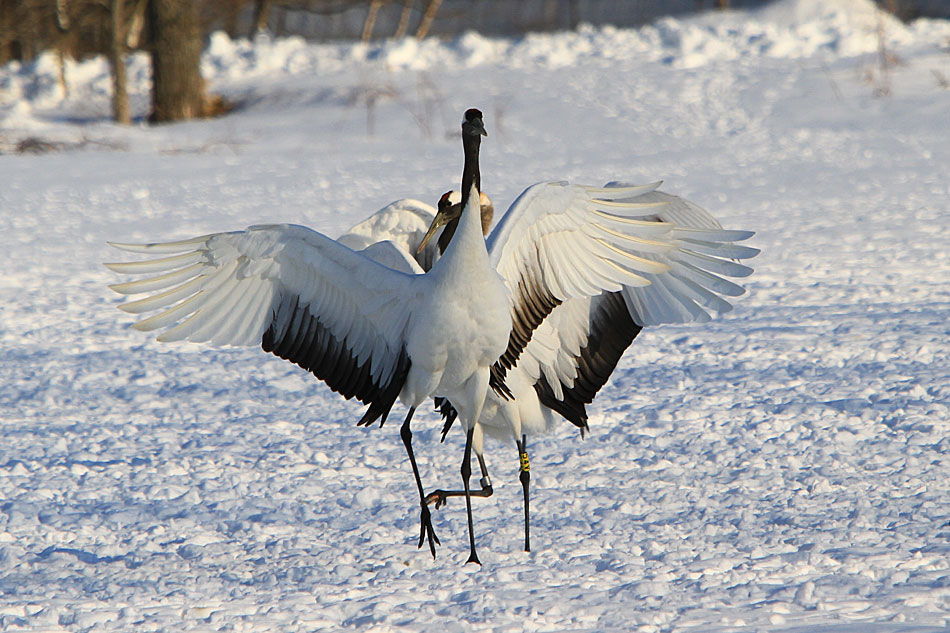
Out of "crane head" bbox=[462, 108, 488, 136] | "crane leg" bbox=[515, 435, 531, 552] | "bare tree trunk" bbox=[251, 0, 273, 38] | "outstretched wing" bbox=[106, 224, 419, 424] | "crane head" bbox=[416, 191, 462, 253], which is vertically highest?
"bare tree trunk" bbox=[251, 0, 273, 38]

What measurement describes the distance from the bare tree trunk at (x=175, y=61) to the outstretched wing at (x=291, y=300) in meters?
12.3

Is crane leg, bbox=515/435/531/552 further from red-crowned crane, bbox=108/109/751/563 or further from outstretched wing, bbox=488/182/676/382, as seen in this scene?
outstretched wing, bbox=488/182/676/382

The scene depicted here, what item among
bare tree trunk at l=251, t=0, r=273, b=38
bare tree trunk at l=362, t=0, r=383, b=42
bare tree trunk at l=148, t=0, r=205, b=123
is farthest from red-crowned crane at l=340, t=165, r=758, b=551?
bare tree trunk at l=251, t=0, r=273, b=38

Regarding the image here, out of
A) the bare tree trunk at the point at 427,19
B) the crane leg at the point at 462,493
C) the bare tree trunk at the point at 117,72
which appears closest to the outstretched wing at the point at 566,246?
the crane leg at the point at 462,493

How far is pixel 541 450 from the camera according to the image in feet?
16.8

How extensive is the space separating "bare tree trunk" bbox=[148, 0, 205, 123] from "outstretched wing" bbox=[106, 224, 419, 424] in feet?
40.3

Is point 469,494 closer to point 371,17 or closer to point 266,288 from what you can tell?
point 266,288

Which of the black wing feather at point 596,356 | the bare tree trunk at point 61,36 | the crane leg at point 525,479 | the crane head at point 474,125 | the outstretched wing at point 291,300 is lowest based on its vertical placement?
the crane leg at point 525,479

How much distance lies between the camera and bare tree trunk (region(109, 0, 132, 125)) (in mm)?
15665

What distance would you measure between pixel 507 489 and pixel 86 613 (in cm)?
187

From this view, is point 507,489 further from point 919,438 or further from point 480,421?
point 919,438

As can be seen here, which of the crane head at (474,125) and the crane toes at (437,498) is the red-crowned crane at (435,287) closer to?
the crane head at (474,125)

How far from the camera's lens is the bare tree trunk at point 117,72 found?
617 inches

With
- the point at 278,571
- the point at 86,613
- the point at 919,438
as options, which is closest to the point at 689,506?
→ the point at 919,438
